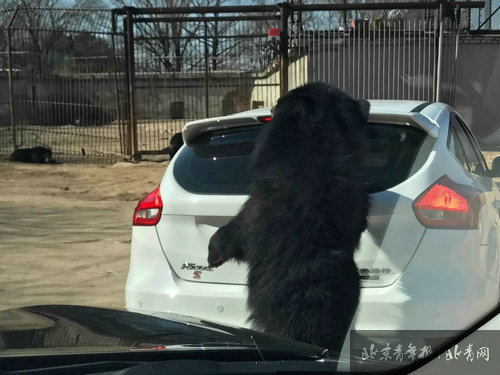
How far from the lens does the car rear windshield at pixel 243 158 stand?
3389 millimetres

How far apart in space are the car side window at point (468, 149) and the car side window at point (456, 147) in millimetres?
58

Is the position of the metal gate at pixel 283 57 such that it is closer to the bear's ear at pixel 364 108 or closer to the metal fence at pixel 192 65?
the metal fence at pixel 192 65

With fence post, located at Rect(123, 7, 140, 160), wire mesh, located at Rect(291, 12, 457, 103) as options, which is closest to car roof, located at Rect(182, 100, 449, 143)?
wire mesh, located at Rect(291, 12, 457, 103)

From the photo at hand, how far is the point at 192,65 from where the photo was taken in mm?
15008

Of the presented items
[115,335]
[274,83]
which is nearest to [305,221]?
[115,335]

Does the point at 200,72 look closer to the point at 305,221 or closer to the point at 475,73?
the point at 475,73

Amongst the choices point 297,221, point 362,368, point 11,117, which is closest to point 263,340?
point 362,368

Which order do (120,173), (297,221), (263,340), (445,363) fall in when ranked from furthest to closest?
(120,173)
(297,221)
(263,340)
(445,363)

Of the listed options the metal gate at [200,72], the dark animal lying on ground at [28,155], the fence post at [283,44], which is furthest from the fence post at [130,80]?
the fence post at [283,44]

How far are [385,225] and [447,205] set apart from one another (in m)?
0.31

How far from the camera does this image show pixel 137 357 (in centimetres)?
211

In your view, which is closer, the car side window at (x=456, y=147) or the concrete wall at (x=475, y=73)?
the car side window at (x=456, y=147)

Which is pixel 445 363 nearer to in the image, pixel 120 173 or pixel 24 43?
pixel 120 173

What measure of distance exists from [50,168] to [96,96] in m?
2.36
